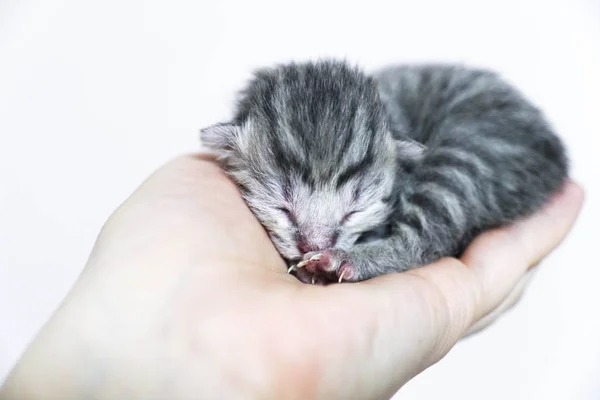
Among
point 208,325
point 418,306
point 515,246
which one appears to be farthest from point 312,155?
point 515,246

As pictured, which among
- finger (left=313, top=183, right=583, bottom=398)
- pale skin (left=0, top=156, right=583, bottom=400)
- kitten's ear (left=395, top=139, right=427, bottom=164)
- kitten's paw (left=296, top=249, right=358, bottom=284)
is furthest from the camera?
kitten's ear (left=395, top=139, right=427, bottom=164)

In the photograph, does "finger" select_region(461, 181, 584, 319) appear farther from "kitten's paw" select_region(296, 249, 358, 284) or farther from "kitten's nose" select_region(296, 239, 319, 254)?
"kitten's nose" select_region(296, 239, 319, 254)

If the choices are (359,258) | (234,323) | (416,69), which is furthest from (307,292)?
(416,69)

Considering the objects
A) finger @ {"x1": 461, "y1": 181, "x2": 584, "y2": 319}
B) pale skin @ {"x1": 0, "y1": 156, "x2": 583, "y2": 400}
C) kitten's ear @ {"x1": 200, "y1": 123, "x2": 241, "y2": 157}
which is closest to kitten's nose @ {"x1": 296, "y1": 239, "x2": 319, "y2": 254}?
pale skin @ {"x1": 0, "y1": 156, "x2": 583, "y2": 400}

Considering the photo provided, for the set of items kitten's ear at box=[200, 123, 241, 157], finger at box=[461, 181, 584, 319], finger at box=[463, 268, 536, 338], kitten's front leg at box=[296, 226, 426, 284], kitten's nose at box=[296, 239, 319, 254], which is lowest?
finger at box=[463, 268, 536, 338]

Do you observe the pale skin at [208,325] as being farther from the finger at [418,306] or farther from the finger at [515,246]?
the finger at [515,246]

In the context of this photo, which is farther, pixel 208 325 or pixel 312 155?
pixel 312 155

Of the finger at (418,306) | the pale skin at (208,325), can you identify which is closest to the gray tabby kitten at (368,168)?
the finger at (418,306)

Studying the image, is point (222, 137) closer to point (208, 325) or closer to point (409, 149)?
point (409, 149)
